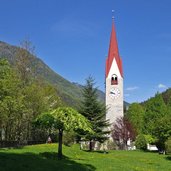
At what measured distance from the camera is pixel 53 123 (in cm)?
2483

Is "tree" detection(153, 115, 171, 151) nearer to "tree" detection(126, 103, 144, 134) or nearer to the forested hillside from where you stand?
the forested hillside

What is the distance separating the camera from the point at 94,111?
45594mm

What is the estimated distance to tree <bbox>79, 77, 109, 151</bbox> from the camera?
44.9 metres

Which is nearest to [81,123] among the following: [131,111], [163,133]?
[163,133]

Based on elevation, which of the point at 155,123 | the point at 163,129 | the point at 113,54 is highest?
the point at 113,54

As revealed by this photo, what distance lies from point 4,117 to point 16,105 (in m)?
2.22

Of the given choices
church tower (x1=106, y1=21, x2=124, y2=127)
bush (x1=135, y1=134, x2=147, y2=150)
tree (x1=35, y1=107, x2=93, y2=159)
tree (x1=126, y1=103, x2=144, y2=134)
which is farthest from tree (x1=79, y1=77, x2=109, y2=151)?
tree (x1=126, y1=103, x2=144, y2=134)

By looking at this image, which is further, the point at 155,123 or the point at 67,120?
the point at 155,123

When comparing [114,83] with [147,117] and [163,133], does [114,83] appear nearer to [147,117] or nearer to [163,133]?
[147,117]

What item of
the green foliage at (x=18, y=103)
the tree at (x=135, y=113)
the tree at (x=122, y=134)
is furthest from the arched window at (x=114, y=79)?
the green foliage at (x=18, y=103)

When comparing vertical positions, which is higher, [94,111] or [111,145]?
[94,111]

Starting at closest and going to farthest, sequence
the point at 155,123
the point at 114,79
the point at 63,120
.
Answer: the point at 63,120
the point at 155,123
the point at 114,79

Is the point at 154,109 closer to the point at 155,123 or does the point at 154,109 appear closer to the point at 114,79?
the point at 114,79

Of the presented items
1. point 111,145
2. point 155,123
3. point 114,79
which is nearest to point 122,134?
point 111,145
